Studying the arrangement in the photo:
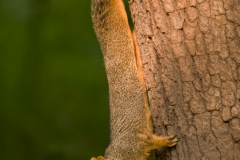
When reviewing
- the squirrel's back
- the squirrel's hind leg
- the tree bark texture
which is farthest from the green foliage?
the tree bark texture

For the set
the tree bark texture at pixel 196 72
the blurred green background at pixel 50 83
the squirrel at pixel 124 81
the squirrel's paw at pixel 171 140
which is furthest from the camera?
the blurred green background at pixel 50 83

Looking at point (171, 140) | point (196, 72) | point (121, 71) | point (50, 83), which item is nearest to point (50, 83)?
point (50, 83)

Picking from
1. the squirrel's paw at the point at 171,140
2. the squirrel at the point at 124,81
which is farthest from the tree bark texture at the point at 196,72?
the squirrel at the point at 124,81

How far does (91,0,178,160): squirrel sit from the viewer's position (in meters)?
2.15

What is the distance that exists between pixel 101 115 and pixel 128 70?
6.84 ft

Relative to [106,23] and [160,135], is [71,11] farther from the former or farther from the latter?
[160,135]

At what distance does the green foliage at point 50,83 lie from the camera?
165 inches

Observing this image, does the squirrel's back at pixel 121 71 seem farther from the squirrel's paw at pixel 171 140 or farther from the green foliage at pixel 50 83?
the green foliage at pixel 50 83

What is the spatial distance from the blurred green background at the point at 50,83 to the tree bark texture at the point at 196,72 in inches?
87.1

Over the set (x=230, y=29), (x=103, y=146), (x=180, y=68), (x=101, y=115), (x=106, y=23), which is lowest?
(x=103, y=146)

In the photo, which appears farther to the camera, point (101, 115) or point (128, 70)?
point (101, 115)

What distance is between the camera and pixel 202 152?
1802mm

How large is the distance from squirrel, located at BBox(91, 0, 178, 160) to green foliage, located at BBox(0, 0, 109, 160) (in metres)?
1.88

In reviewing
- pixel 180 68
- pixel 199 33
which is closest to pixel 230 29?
pixel 199 33
